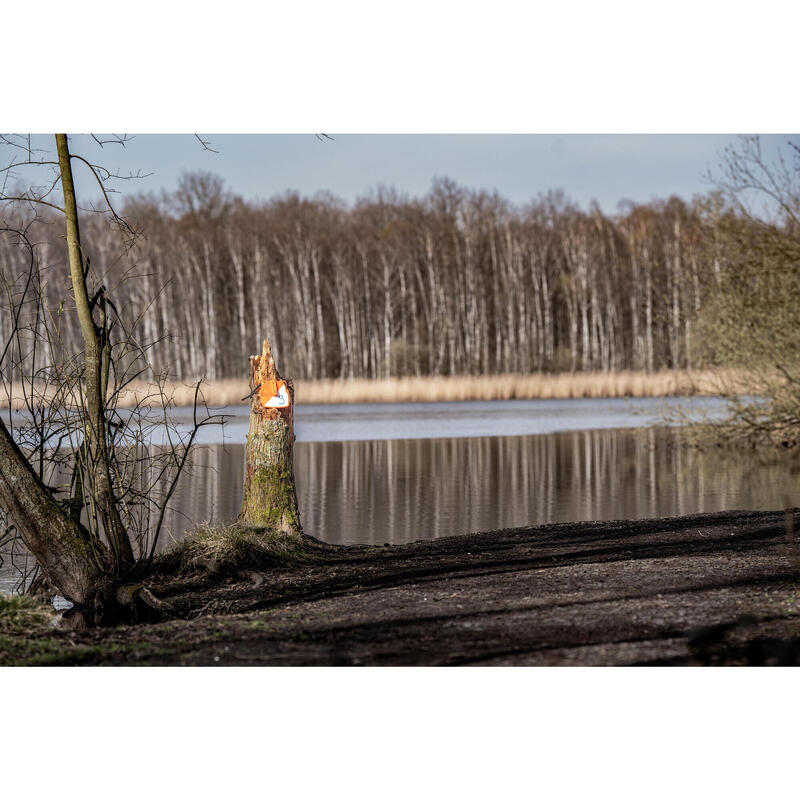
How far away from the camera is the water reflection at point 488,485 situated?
9.14 meters

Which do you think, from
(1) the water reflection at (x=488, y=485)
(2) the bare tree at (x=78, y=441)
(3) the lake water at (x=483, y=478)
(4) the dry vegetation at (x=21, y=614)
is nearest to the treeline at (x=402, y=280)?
(3) the lake water at (x=483, y=478)

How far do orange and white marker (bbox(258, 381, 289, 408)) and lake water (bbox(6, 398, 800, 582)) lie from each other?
86 cm

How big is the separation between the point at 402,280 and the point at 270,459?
30170 millimetres

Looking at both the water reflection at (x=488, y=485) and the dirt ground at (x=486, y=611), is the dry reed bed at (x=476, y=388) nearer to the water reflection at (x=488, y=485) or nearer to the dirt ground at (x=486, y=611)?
the water reflection at (x=488, y=485)

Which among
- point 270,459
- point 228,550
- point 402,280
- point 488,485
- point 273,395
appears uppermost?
point 402,280

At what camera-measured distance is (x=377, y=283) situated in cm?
3794

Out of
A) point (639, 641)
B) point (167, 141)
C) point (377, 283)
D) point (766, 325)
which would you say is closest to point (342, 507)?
point (167, 141)

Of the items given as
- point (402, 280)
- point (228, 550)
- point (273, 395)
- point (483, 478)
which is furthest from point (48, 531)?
point (402, 280)

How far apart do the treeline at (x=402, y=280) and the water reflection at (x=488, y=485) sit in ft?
65.5

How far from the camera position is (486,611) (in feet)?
16.4

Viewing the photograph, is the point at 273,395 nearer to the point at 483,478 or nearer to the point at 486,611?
the point at 486,611

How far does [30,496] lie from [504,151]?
25257mm

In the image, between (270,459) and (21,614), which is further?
(270,459)

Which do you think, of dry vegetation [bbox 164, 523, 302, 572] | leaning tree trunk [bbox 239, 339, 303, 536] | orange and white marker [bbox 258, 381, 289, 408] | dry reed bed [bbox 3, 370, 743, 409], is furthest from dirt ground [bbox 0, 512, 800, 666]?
dry reed bed [bbox 3, 370, 743, 409]
